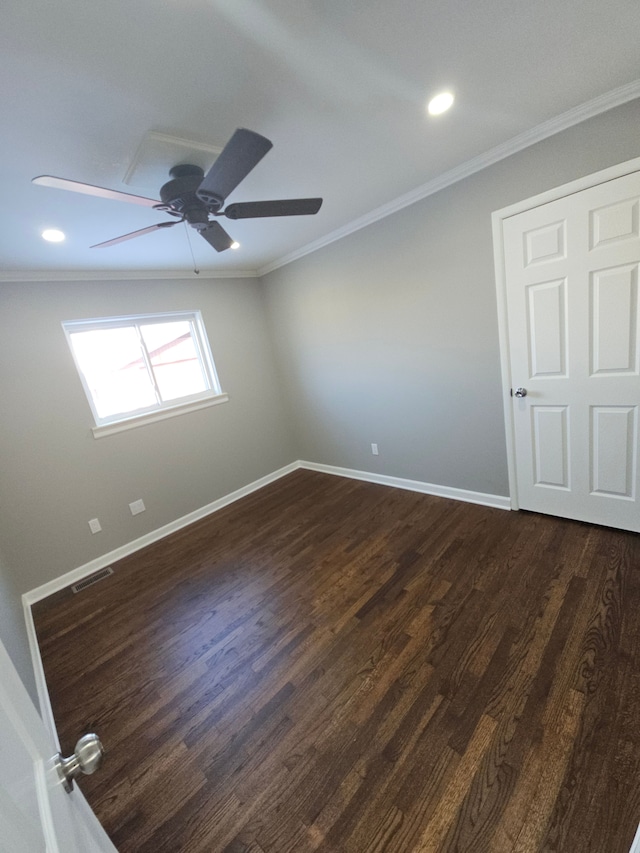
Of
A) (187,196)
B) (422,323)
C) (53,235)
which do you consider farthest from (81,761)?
(422,323)

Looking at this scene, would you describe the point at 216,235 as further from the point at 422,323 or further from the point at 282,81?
the point at 422,323

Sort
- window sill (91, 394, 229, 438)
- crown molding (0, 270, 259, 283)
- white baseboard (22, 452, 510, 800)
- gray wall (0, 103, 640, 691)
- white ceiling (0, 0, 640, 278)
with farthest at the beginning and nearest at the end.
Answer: window sill (91, 394, 229, 438)
crown molding (0, 270, 259, 283)
gray wall (0, 103, 640, 691)
white baseboard (22, 452, 510, 800)
white ceiling (0, 0, 640, 278)

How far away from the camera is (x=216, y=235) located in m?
1.78

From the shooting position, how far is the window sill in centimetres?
306

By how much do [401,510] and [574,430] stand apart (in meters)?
1.40

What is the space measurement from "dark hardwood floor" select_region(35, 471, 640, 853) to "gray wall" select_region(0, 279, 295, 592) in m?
0.55

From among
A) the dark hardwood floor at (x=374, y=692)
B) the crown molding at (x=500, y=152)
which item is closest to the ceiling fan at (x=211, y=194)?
the crown molding at (x=500, y=152)

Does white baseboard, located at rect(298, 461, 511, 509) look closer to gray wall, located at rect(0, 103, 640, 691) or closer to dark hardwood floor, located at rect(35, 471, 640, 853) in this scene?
gray wall, located at rect(0, 103, 640, 691)

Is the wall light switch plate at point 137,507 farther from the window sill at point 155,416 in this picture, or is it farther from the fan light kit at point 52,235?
the fan light kit at point 52,235

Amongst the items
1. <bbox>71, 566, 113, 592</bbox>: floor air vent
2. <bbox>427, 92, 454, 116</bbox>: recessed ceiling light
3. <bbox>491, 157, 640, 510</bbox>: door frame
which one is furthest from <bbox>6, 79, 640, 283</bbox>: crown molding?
<bbox>71, 566, 113, 592</bbox>: floor air vent

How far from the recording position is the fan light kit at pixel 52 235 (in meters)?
2.03

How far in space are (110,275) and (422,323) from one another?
8.88ft

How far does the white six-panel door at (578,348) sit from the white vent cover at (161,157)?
1829 mm

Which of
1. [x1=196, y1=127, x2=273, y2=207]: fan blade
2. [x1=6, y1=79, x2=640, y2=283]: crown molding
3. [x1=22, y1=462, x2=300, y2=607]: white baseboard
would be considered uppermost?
[x1=6, y1=79, x2=640, y2=283]: crown molding
